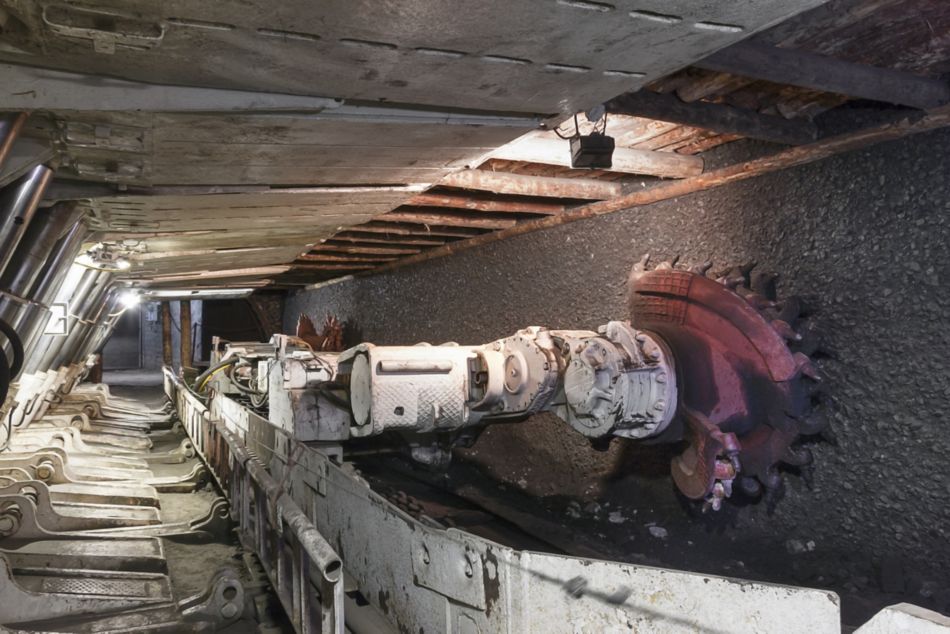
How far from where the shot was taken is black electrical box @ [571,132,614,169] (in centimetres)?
346

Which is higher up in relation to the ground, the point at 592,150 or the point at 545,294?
the point at 592,150

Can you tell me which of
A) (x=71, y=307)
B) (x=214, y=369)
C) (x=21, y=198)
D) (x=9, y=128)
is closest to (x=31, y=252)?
(x=21, y=198)

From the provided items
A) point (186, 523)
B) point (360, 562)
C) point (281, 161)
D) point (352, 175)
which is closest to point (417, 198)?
point (352, 175)

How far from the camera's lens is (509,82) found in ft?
7.98

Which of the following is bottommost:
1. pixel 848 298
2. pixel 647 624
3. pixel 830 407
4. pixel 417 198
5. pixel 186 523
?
pixel 186 523

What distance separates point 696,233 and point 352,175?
2280 millimetres

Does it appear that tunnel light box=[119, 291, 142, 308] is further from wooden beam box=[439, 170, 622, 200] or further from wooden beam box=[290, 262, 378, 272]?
wooden beam box=[439, 170, 622, 200]

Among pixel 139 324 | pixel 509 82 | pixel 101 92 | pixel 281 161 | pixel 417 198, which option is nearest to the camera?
pixel 101 92

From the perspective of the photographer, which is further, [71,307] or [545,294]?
[71,307]

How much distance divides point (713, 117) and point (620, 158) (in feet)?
2.83

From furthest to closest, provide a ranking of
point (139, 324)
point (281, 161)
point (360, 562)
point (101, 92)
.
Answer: point (139, 324) < point (360, 562) < point (281, 161) < point (101, 92)

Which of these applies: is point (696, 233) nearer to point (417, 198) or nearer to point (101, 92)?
point (417, 198)

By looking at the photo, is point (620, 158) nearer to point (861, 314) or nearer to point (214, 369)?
point (861, 314)

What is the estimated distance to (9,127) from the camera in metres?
2.29
